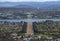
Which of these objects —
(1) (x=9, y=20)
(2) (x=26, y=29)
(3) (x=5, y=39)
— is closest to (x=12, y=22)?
(1) (x=9, y=20)

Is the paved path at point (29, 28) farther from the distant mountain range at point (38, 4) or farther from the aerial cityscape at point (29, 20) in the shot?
the distant mountain range at point (38, 4)

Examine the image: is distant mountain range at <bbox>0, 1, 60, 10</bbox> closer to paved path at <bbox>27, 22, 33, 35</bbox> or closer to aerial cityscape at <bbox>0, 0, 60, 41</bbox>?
aerial cityscape at <bbox>0, 0, 60, 41</bbox>

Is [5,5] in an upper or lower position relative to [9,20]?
upper

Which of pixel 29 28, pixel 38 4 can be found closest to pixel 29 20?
pixel 29 28

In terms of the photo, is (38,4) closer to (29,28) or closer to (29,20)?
(29,20)

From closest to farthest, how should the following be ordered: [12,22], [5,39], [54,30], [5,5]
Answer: [5,39] → [54,30] → [12,22] → [5,5]

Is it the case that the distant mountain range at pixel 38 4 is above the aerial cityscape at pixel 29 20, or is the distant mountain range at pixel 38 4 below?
above

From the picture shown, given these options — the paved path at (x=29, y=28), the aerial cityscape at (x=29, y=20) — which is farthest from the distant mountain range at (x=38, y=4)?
the paved path at (x=29, y=28)

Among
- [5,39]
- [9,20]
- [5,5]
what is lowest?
[5,39]

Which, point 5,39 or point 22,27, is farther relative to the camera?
point 22,27

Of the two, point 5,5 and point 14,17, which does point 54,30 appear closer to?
point 14,17
